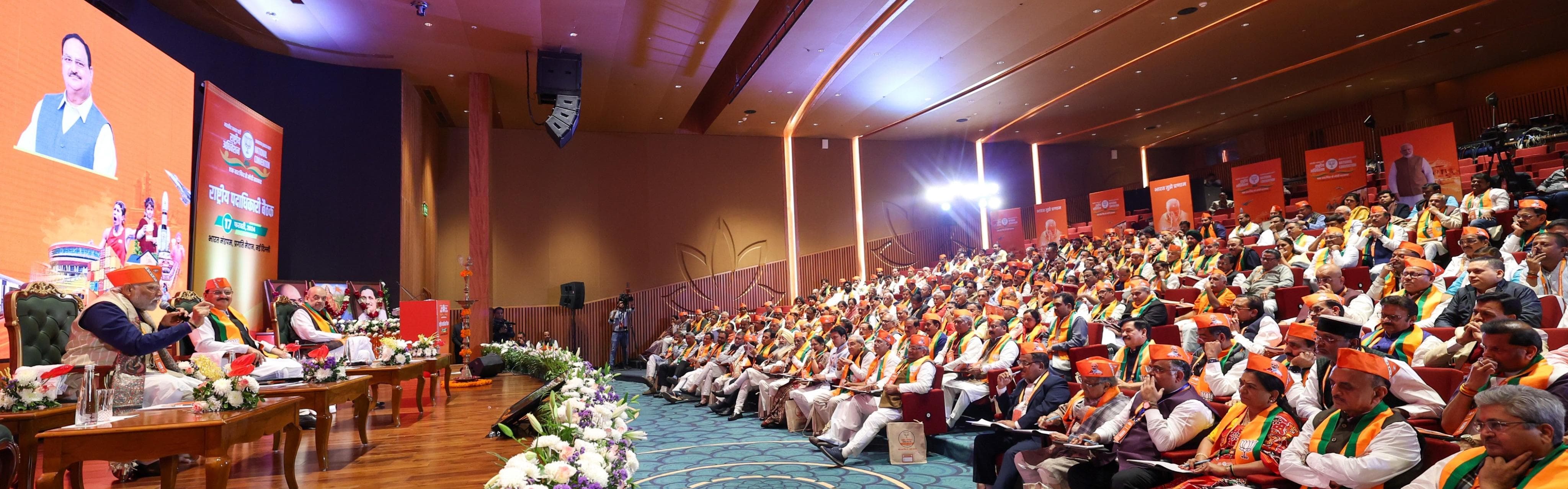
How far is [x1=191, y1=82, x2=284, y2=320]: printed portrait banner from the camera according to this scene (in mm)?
7234

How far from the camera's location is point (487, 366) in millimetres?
8773

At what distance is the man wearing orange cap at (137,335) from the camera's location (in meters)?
2.78

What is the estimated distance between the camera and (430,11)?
26.7 feet

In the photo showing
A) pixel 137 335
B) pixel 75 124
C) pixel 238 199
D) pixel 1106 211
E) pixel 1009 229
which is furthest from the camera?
pixel 1009 229

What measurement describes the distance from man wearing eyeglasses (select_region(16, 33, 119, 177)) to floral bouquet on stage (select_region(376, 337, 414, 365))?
2.30 metres

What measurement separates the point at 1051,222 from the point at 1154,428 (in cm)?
1010

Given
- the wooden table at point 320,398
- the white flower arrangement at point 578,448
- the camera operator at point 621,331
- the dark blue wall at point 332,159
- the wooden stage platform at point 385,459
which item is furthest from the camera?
the camera operator at point 621,331

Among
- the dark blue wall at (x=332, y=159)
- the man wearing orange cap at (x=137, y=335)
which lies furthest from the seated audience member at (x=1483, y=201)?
the dark blue wall at (x=332, y=159)

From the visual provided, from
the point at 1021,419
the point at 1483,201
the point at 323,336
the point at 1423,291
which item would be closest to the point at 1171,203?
the point at 1483,201

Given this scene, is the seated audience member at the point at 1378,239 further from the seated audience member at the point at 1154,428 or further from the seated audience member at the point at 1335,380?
the seated audience member at the point at 1154,428

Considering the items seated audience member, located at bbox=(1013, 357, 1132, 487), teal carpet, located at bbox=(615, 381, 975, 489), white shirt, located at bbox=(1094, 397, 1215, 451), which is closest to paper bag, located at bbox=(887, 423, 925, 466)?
teal carpet, located at bbox=(615, 381, 975, 489)

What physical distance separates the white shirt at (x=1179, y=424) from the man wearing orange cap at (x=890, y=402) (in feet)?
7.18

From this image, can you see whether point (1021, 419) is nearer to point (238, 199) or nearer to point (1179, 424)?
point (1179, 424)

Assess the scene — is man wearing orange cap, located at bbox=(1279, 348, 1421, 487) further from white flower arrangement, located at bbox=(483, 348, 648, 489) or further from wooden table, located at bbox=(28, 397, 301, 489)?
wooden table, located at bbox=(28, 397, 301, 489)
